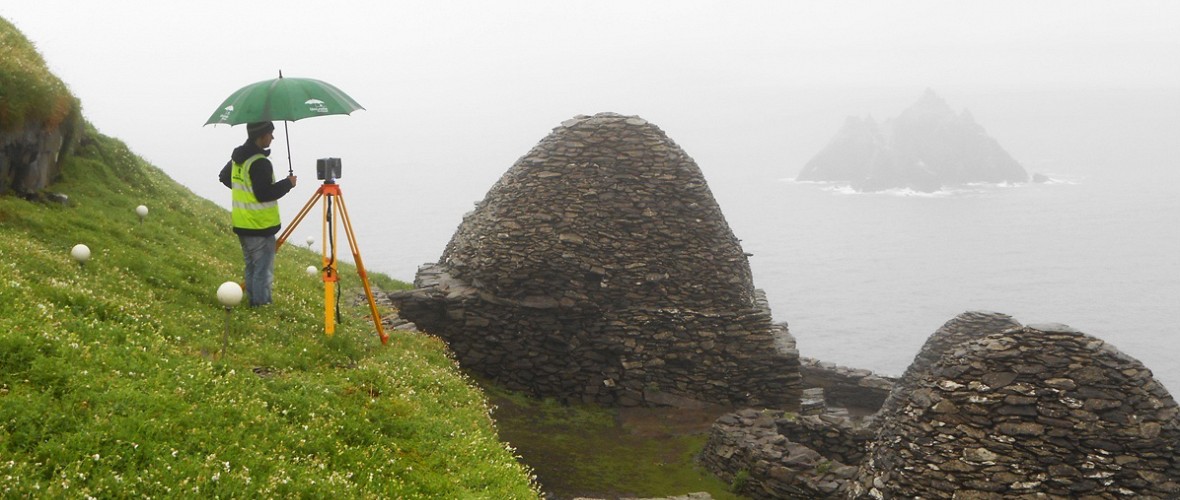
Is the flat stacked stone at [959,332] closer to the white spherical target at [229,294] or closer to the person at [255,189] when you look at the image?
the person at [255,189]

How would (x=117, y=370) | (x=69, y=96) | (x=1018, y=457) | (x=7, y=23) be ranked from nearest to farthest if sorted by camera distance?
(x=117, y=370)
(x=1018, y=457)
(x=69, y=96)
(x=7, y=23)

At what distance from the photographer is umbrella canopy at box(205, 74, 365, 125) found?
11156 millimetres

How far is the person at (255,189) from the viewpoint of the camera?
11.7 metres

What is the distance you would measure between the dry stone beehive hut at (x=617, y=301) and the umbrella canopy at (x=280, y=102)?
1054cm

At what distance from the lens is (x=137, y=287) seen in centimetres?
1212

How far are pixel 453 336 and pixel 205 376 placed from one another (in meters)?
13.0

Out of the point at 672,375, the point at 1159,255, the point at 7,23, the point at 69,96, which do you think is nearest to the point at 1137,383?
the point at 672,375

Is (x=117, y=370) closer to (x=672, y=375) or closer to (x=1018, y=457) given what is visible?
(x=1018, y=457)

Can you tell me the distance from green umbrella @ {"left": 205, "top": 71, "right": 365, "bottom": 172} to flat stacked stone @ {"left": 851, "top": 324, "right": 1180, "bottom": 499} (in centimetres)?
1056

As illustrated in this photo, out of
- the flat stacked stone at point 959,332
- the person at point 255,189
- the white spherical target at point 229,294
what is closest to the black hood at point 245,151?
the person at point 255,189

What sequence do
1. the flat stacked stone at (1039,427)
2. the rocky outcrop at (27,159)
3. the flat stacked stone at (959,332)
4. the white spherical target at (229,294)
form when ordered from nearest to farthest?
the white spherical target at (229,294)
the flat stacked stone at (1039,427)
the rocky outcrop at (27,159)
the flat stacked stone at (959,332)

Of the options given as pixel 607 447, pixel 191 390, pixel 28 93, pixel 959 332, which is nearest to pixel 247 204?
pixel 191 390

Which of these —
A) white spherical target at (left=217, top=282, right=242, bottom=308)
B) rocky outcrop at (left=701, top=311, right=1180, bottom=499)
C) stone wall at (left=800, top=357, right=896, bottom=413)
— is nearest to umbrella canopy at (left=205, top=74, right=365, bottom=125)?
white spherical target at (left=217, top=282, right=242, bottom=308)

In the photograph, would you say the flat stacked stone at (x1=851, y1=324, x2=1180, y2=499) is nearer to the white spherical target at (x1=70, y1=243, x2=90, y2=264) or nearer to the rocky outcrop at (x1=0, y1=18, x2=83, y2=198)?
the white spherical target at (x1=70, y1=243, x2=90, y2=264)
